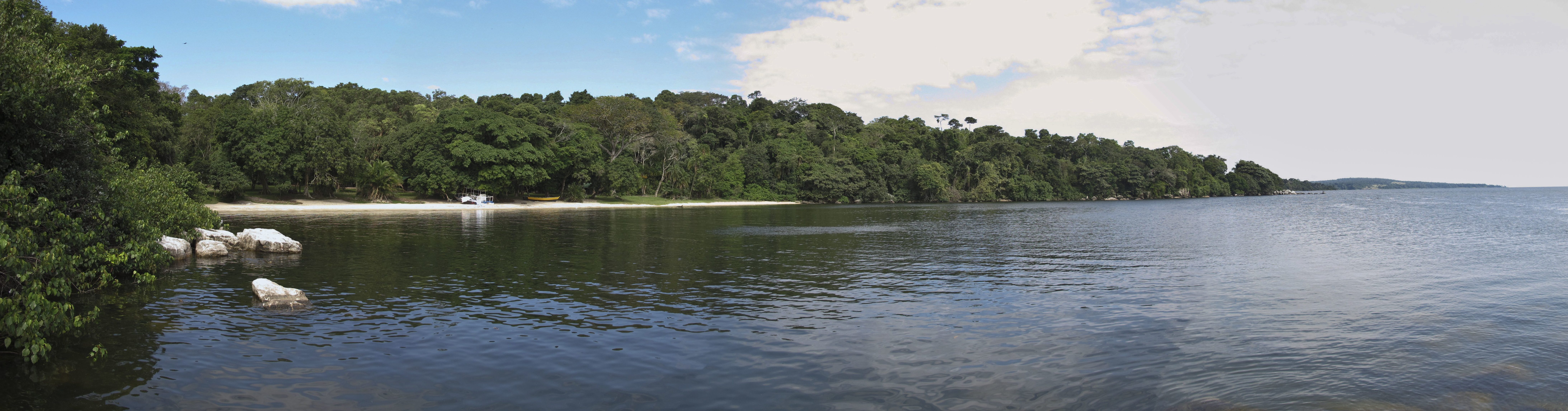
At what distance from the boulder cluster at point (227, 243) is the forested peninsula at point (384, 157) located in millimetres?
763

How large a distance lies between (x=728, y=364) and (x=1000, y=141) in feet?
431

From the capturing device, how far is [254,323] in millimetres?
13766

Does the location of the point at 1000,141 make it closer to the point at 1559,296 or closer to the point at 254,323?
the point at 1559,296

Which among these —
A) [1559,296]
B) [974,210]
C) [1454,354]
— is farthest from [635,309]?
[974,210]

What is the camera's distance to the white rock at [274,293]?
15719mm

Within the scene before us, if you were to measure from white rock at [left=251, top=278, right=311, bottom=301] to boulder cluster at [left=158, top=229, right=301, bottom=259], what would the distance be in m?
9.54

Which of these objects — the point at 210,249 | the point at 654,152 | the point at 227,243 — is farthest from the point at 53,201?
the point at 654,152

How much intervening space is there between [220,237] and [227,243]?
76cm

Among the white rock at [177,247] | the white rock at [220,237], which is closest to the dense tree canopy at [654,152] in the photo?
the white rock at [220,237]

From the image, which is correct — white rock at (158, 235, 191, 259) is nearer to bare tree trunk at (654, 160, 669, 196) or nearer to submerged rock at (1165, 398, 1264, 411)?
submerged rock at (1165, 398, 1264, 411)

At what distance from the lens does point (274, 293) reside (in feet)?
51.9

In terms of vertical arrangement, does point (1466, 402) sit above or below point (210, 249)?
below

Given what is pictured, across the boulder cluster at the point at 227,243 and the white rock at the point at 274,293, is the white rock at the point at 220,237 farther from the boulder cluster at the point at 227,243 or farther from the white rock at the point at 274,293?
the white rock at the point at 274,293

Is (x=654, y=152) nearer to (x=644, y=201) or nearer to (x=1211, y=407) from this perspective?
(x=644, y=201)
